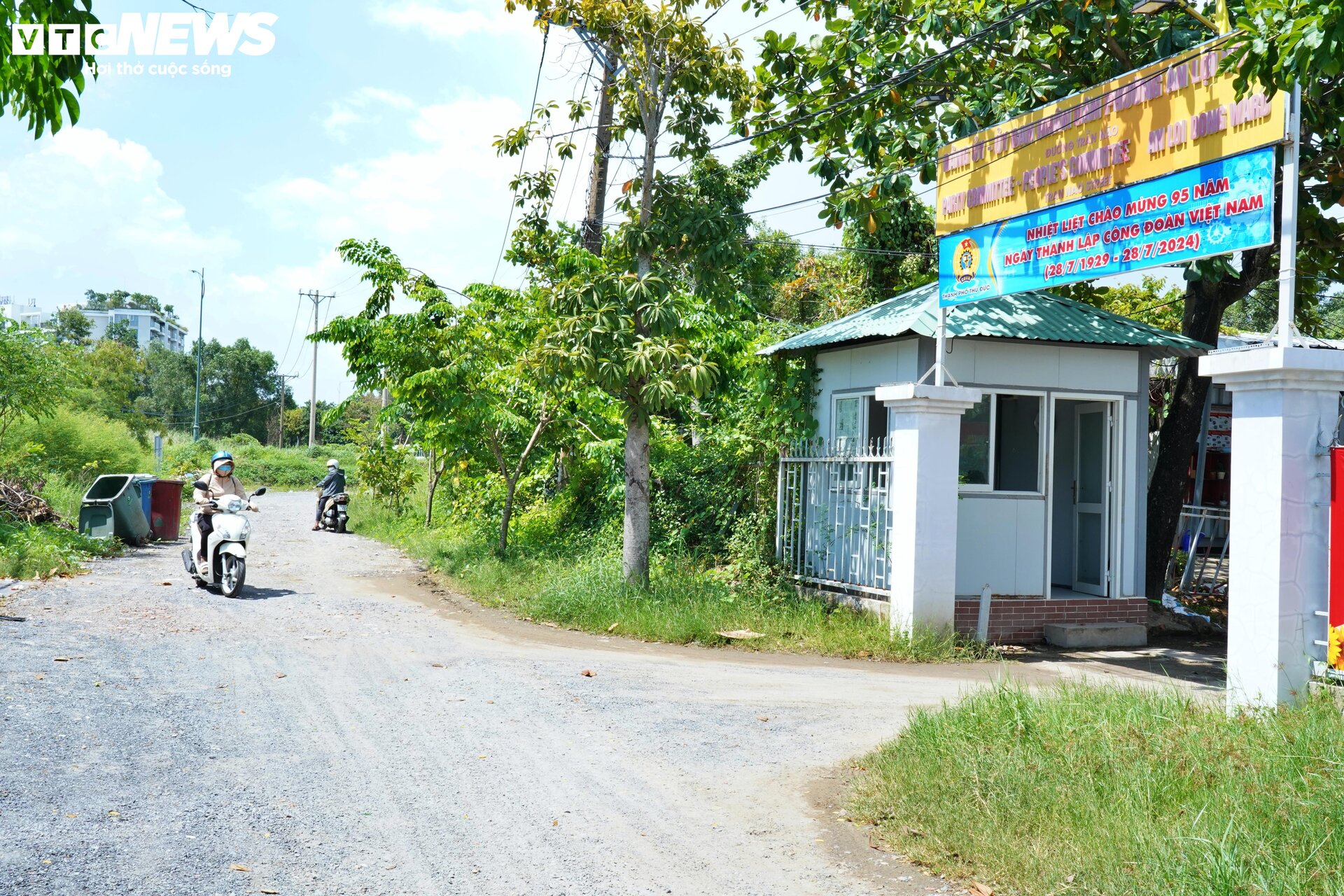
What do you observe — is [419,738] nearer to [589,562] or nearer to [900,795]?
[900,795]

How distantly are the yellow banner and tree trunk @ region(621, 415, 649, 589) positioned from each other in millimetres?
3996

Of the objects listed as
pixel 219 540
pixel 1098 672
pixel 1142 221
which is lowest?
pixel 1098 672

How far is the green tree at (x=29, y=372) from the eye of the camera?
1816cm

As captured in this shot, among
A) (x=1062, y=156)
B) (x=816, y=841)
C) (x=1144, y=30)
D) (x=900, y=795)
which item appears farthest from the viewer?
(x=1144, y=30)

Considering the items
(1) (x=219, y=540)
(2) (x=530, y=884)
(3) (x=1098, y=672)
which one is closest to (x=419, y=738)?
(2) (x=530, y=884)

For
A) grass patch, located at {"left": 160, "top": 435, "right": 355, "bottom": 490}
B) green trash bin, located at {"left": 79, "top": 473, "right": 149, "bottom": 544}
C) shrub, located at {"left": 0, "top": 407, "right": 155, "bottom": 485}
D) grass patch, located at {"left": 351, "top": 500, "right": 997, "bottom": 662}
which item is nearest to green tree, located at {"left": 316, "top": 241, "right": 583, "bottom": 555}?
grass patch, located at {"left": 351, "top": 500, "right": 997, "bottom": 662}

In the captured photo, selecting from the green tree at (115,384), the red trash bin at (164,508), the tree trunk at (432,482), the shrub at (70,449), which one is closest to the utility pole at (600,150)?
the tree trunk at (432,482)

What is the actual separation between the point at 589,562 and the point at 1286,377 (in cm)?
875

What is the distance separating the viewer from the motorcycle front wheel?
11906 millimetres

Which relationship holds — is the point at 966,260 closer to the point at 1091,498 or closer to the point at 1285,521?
the point at 1091,498

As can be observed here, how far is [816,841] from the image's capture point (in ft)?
15.6

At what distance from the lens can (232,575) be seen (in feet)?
39.1

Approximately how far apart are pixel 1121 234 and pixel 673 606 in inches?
216

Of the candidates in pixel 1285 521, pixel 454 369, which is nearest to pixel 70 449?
pixel 454 369
